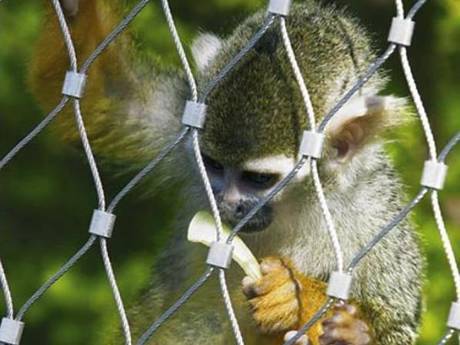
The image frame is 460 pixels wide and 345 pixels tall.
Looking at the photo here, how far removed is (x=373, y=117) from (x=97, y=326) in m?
2.23

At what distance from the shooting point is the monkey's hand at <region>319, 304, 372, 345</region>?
3000 millimetres

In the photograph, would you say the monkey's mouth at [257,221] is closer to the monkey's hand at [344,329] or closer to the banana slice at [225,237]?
the banana slice at [225,237]

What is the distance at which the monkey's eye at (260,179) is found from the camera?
326 cm

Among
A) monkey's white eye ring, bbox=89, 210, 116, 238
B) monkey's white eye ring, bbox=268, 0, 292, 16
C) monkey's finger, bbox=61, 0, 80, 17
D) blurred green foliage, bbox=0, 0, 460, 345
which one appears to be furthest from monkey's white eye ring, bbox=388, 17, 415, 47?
blurred green foliage, bbox=0, 0, 460, 345

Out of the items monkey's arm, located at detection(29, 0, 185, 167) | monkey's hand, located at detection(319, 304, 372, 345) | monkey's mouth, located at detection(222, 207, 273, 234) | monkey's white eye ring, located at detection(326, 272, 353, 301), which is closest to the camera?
monkey's white eye ring, located at detection(326, 272, 353, 301)

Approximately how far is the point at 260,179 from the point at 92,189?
7.86ft

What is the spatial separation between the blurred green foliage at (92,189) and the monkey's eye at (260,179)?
126 cm

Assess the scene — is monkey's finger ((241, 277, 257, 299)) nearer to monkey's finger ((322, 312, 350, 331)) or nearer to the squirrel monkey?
the squirrel monkey

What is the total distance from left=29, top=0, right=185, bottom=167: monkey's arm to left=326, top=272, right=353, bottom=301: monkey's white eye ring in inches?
50.2

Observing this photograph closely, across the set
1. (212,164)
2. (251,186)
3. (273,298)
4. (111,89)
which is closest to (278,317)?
(273,298)

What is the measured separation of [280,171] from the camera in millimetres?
3234

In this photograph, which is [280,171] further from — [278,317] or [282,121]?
[278,317]

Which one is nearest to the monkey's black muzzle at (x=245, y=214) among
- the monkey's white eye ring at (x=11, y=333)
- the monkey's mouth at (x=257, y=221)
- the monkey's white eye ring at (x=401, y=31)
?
the monkey's mouth at (x=257, y=221)

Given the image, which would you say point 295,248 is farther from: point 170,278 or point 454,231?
point 454,231
